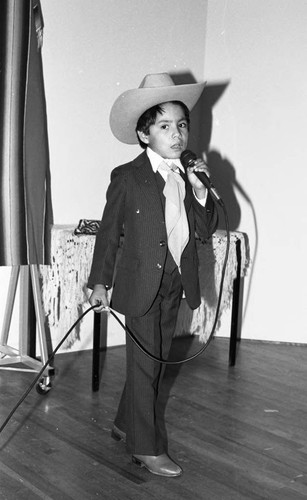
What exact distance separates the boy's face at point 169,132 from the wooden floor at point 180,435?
3.18ft

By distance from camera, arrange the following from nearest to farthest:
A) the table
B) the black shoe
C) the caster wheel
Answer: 1. the black shoe
2. the caster wheel
3. the table

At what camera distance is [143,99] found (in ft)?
7.14

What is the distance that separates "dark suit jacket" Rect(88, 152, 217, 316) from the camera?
2162 millimetres

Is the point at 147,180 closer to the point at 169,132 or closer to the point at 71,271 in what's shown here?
the point at 169,132

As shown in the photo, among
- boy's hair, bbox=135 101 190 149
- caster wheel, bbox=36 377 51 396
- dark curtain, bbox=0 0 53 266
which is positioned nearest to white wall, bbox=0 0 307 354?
dark curtain, bbox=0 0 53 266

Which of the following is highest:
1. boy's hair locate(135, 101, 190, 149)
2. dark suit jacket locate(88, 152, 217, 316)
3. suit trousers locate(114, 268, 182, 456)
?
boy's hair locate(135, 101, 190, 149)

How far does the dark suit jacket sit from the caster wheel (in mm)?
789

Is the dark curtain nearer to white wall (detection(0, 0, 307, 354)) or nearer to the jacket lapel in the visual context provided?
white wall (detection(0, 0, 307, 354))

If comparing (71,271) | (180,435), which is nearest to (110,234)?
(180,435)

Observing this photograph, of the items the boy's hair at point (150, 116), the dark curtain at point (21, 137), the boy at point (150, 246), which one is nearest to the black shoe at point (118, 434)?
the boy at point (150, 246)

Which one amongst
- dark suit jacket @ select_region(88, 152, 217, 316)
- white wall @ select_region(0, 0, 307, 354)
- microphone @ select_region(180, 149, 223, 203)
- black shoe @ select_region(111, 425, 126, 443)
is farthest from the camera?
white wall @ select_region(0, 0, 307, 354)

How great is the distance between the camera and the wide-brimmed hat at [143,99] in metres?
2.16

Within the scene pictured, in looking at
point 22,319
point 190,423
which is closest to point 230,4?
point 22,319

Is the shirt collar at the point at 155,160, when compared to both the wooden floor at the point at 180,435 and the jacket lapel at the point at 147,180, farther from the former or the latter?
the wooden floor at the point at 180,435
